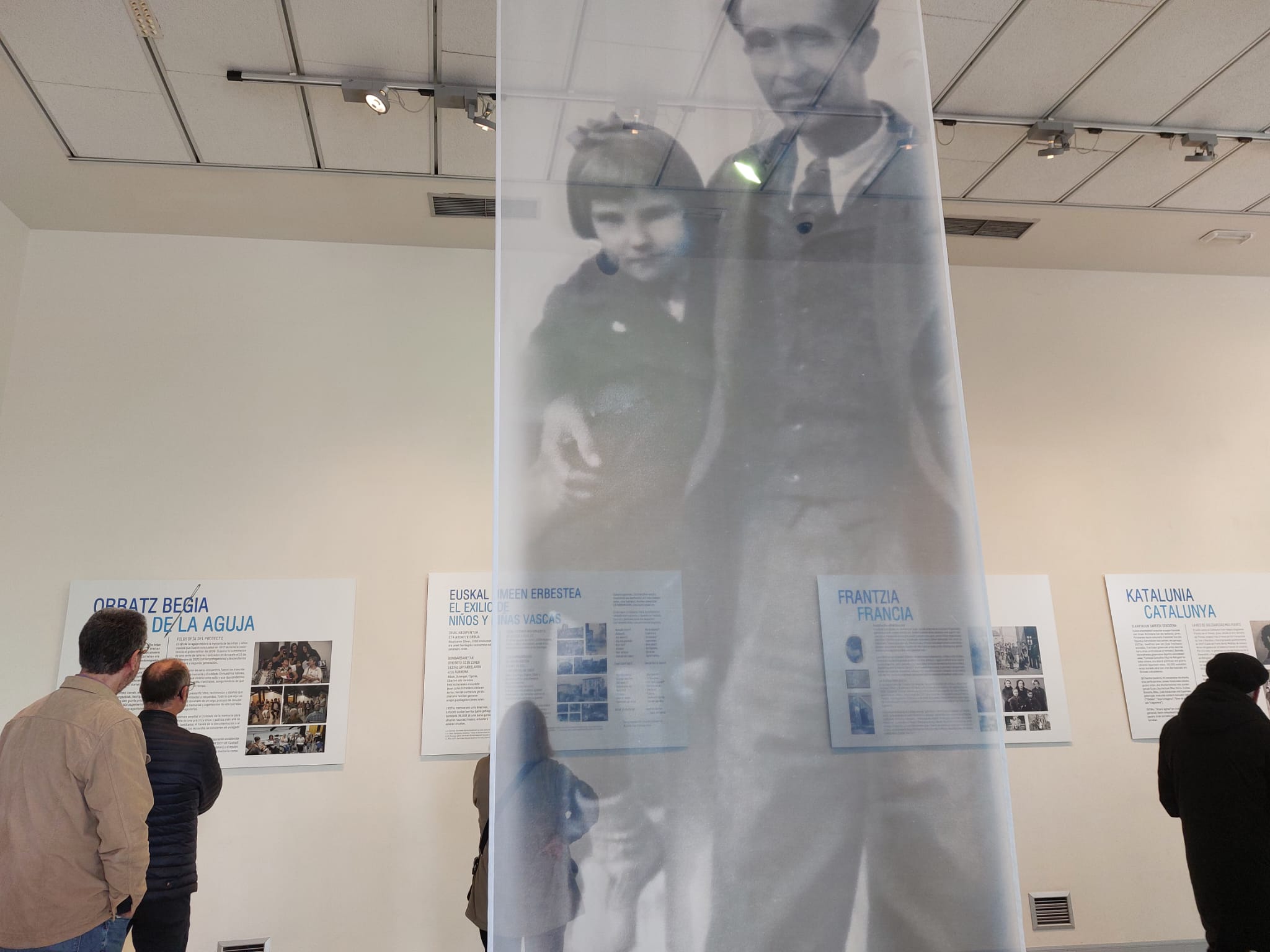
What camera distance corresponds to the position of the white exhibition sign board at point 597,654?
726mm

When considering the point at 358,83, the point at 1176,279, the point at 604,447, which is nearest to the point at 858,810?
the point at 604,447

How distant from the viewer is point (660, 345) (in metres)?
0.83

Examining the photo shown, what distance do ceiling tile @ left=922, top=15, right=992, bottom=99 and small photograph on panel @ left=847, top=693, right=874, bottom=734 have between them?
2771 mm

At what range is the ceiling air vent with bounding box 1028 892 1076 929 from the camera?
405 cm

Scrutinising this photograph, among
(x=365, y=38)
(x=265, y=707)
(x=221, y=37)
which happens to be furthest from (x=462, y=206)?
(x=265, y=707)

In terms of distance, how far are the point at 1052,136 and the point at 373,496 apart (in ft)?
11.4

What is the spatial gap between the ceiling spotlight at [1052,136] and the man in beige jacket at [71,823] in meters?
3.93

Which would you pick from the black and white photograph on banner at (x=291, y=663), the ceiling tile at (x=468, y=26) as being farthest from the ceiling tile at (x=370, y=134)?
the black and white photograph on banner at (x=291, y=663)

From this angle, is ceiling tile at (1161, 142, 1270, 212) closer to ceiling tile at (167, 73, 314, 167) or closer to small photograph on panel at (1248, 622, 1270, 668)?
small photograph on panel at (1248, 622, 1270, 668)

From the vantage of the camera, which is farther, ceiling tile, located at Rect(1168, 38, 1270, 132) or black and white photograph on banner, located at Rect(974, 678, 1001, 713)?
ceiling tile, located at Rect(1168, 38, 1270, 132)

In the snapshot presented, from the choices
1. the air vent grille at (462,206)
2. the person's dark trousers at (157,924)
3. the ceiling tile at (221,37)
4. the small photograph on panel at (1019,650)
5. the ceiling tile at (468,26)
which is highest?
the air vent grille at (462,206)

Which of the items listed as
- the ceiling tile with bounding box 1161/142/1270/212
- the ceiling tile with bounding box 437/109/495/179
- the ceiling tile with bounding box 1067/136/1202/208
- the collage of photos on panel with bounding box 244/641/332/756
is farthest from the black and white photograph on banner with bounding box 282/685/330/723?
the ceiling tile with bounding box 1161/142/1270/212

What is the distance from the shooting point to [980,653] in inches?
31.4

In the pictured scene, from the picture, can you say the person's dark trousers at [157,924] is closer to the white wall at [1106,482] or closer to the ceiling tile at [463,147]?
the ceiling tile at [463,147]
